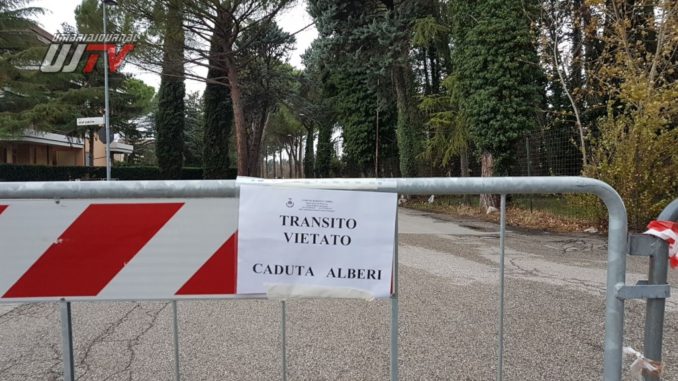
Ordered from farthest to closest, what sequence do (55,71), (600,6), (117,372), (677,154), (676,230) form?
(55,71) < (600,6) < (677,154) < (117,372) < (676,230)

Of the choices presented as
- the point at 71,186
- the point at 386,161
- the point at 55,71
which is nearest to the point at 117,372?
the point at 71,186

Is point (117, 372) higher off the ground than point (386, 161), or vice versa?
point (386, 161)

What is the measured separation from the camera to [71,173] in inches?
1369

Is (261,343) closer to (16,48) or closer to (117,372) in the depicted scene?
(117,372)

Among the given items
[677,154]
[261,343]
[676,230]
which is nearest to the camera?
[676,230]

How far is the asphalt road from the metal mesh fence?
826 centimetres

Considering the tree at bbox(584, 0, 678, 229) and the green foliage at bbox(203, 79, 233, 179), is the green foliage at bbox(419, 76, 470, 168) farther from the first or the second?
the green foliage at bbox(203, 79, 233, 179)

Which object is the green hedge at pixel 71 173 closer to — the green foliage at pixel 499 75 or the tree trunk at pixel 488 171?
the tree trunk at pixel 488 171

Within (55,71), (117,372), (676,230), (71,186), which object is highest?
(55,71)

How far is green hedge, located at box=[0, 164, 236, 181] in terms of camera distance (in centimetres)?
3020

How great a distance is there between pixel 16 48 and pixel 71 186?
1281 inches

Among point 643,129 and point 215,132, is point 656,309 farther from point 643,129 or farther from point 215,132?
point 215,132

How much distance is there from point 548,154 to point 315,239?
14.2 meters

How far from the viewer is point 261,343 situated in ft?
13.2
